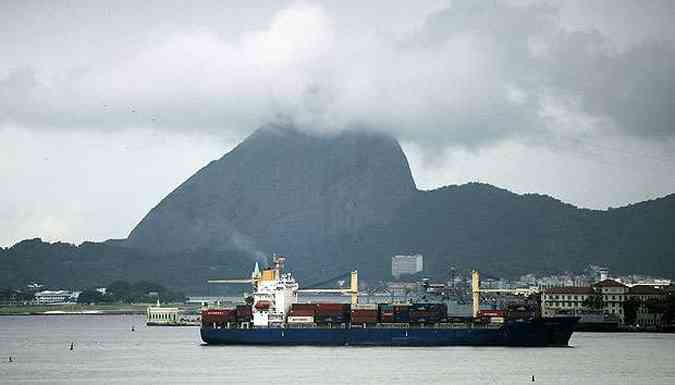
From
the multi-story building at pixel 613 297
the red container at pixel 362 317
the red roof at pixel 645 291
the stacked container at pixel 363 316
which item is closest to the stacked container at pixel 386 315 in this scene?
the stacked container at pixel 363 316

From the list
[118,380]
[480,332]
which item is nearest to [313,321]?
[480,332]

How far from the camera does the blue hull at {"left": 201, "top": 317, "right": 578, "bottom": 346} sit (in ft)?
299

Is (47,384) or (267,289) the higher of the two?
(267,289)

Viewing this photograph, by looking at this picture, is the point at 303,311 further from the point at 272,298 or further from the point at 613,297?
the point at 613,297

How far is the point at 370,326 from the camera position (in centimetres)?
9306

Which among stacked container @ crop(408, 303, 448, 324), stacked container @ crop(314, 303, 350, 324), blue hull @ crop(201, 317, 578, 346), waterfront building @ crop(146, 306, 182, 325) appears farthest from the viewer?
waterfront building @ crop(146, 306, 182, 325)

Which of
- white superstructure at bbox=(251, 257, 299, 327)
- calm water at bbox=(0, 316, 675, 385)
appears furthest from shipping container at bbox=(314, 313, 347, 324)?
calm water at bbox=(0, 316, 675, 385)

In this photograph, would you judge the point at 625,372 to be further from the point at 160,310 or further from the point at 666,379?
the point at 160,310

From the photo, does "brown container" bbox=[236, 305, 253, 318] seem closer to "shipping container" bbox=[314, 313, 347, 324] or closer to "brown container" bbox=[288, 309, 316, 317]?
"brown container" bbox=[288, 309, 316, 317]

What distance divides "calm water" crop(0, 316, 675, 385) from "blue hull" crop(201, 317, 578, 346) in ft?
7.18

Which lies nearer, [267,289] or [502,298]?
[267,289]

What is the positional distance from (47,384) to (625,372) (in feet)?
97.0

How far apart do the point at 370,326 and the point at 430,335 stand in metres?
4.21

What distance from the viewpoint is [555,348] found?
3516 inches
